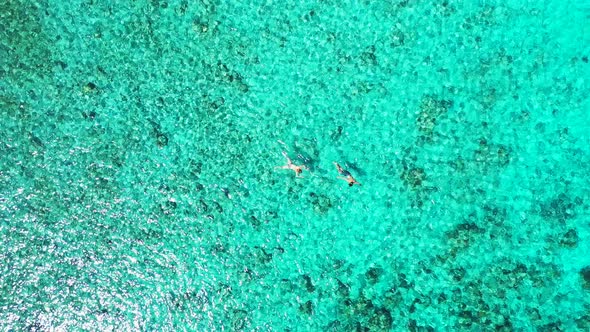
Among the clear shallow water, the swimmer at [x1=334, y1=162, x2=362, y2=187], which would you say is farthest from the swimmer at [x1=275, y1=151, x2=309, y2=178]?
the swimmer at [x1=334, y1=162, x2=362, y2=187]

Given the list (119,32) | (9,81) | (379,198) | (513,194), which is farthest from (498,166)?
(9,81)

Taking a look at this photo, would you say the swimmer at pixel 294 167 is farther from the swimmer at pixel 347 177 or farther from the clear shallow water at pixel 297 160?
the swimmer at pixel 347 177

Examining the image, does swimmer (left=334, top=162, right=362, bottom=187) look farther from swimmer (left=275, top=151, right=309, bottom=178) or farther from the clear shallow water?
swimmer (left=275, top=151, right=309, bottom=178)

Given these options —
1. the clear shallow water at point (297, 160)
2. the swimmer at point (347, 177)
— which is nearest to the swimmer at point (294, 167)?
the clear shallow water at point (297, 160)

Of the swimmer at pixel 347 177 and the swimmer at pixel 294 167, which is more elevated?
the swimmer at pixel 347 177

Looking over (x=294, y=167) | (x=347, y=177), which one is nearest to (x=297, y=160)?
(x=294, y=167)

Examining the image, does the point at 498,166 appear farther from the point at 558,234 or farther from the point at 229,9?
the point at 229,9

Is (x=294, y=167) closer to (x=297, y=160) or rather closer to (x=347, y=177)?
(x=297, y=160)

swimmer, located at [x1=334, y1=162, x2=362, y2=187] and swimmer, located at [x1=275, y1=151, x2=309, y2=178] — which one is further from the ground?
swimmer, located at [x1=334, y1=162, x2=362, y2=187]
